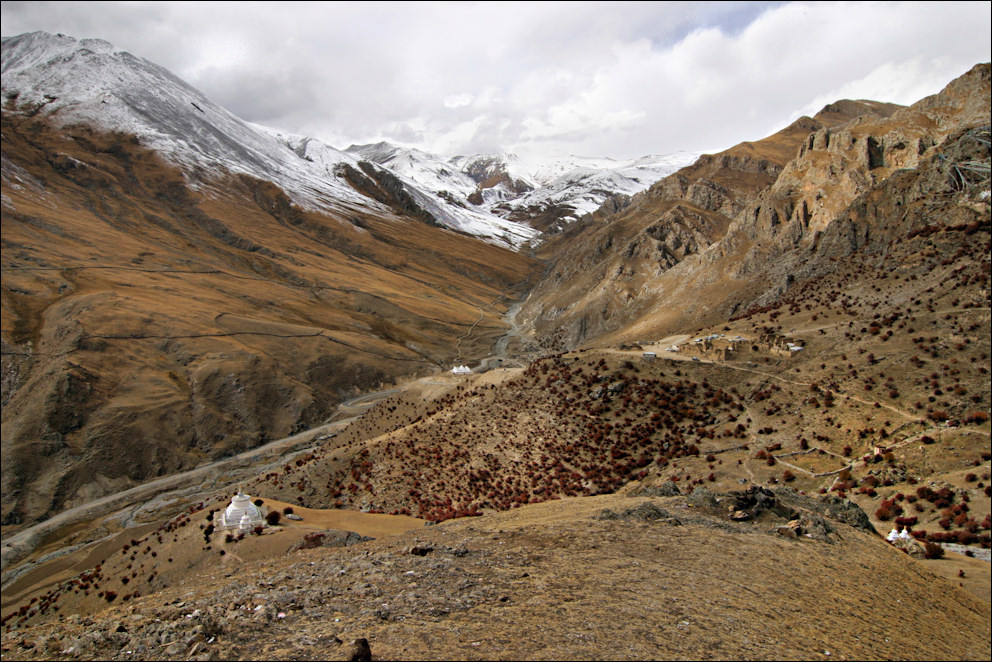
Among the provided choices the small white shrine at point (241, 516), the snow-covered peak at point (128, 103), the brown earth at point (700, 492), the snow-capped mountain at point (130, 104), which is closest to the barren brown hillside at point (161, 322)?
the brown earth at point (700, 492)

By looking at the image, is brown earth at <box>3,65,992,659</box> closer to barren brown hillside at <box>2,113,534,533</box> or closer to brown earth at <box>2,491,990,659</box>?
brown earth at <box>2,491,990,659</box>

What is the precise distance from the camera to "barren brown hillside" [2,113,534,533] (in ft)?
155

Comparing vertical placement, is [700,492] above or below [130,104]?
below

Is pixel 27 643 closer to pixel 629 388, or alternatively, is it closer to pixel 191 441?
pixel 629 388

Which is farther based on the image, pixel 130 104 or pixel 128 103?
pixel 130 104

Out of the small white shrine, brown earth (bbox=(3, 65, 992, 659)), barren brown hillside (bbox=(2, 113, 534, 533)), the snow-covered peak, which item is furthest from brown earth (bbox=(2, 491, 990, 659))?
the snow-covered peak

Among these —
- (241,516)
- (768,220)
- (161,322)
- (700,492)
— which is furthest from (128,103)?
(700,492)

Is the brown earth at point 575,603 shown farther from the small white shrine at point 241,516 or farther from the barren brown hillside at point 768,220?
the barren brown hillside at point 768,220

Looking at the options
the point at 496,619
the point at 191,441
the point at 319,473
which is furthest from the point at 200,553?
→ the point at 191,441

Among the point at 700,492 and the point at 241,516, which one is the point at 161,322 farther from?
the point at 700,492

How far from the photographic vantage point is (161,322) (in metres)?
62.9

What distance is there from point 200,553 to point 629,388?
26.4 metres

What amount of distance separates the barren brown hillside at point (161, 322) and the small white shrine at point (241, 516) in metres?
36.0

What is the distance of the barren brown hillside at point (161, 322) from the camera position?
47094mm
